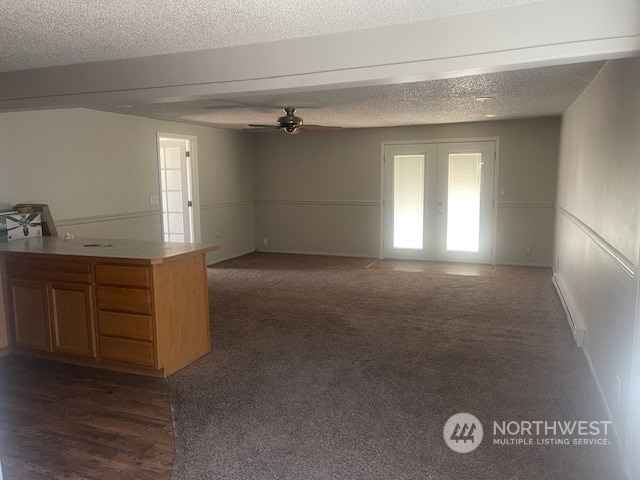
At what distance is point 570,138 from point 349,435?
14.8 ft

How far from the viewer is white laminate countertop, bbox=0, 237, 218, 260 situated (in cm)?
361

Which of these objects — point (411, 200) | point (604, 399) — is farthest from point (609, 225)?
point (411, 200)

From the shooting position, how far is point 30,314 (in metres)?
3.95

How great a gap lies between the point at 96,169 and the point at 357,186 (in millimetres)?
4267

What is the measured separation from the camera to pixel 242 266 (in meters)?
7.82

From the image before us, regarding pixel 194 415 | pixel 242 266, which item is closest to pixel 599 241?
pixel 194 415

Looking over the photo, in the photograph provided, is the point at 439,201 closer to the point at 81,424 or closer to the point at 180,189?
the point at 180,189

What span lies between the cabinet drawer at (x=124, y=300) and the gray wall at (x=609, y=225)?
2.97 meters

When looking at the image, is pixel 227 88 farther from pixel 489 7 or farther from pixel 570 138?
pixel 570 138

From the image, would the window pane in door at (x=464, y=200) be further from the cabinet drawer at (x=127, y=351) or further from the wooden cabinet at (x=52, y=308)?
the wooden cabinet at (x=52, y=308)

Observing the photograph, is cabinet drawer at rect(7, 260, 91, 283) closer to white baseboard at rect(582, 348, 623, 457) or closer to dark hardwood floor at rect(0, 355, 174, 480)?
dark hardwood floor at rect(0, 355, 174, 480)

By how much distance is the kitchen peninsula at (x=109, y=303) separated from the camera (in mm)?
3523

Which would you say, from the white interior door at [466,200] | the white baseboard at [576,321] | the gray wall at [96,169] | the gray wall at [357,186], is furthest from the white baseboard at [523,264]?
the gray wall at [96,169]

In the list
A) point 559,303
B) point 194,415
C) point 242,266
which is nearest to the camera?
point 194,415
